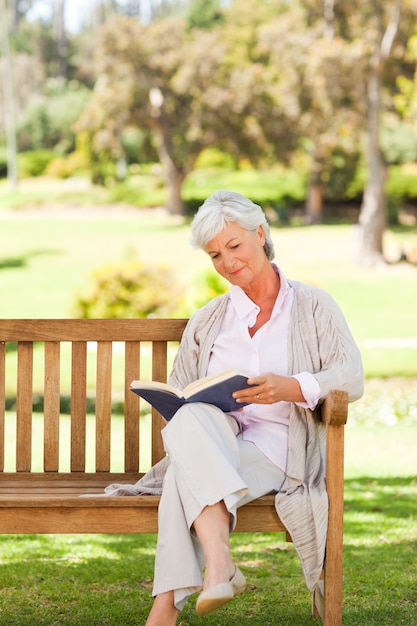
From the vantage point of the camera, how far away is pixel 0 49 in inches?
2060

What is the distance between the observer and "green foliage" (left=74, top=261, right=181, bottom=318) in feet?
40.8

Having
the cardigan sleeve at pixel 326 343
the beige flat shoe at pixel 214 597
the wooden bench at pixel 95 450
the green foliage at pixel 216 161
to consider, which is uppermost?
the cardigan sleeve at pixel 326 343

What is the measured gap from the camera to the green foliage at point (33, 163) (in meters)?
39.7

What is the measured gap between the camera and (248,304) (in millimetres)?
3246

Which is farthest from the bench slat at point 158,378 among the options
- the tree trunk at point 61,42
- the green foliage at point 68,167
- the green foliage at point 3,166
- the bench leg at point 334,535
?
the tree trunk at point 61,42

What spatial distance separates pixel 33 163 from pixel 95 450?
38.0m

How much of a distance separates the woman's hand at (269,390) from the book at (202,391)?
0.02m

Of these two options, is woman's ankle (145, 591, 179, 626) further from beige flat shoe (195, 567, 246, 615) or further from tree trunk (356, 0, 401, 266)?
tree trunk (356, 0, 401, 266)

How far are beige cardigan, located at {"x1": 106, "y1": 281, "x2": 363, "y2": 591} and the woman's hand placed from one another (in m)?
0.10

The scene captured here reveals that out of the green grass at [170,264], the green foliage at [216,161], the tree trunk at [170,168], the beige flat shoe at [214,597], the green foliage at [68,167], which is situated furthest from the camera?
the green foliage at [68,167]

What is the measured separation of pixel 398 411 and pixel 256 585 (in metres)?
4.72

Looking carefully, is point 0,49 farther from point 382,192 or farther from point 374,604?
point 374,604

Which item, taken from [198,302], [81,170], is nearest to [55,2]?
[81,170]

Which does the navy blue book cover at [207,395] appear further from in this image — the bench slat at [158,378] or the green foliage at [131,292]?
the green foliage at [131,292]
